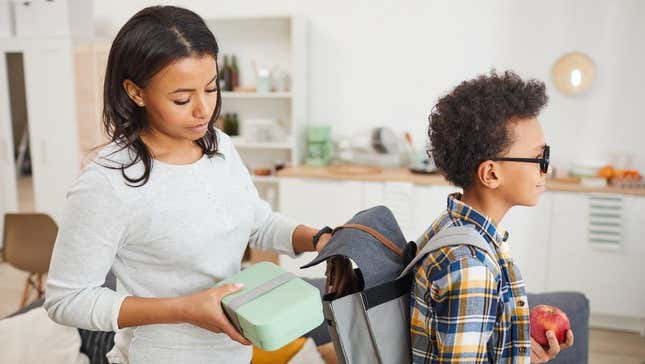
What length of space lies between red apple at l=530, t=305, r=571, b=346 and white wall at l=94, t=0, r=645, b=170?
2.64 metres

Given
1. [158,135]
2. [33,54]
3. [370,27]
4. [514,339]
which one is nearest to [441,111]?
[514,339]

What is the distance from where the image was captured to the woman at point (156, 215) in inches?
33.6

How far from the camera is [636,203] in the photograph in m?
3.09

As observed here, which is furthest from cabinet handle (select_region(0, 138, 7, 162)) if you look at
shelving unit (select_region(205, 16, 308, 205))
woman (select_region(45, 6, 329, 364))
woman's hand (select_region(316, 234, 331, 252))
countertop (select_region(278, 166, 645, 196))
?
woman's hand (select_region(316, 234, 331, 252))

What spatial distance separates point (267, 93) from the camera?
3.77 m

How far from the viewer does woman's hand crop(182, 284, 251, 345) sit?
0.86m

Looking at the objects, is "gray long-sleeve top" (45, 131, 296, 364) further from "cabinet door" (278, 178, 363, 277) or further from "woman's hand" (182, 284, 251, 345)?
"cabinet door" (278, 178, 363, 277)

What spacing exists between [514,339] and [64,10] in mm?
4246

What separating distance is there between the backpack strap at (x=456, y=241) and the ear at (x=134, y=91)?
598 millimetres

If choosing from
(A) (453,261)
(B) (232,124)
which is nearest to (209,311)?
(A) (453,261)

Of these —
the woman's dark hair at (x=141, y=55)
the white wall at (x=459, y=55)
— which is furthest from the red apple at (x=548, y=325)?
the white wall at (x=459, y=55)

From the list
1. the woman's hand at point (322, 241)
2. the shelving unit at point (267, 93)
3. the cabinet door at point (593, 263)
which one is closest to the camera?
the woman's hand at point (322, 241)

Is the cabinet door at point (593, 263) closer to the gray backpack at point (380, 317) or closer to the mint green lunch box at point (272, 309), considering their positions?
the gray backpack at point (380, 317)

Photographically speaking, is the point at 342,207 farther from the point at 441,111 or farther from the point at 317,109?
the point at 441,111
